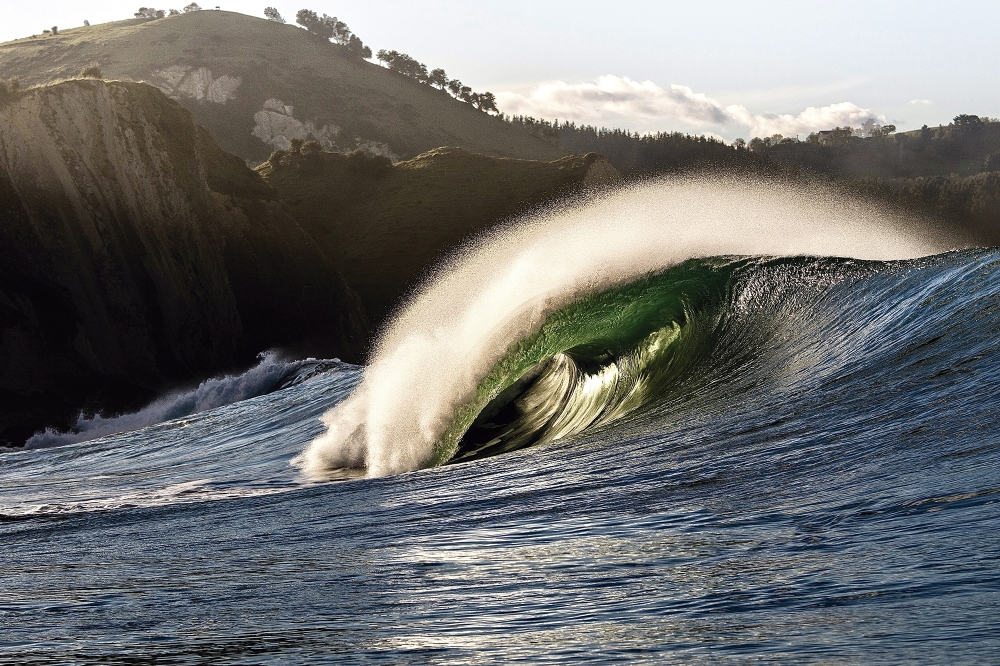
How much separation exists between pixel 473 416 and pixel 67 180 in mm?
28879

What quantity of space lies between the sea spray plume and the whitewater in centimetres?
7

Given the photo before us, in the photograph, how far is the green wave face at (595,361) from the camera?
11.1m

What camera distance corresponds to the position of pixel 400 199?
6475 centimetres

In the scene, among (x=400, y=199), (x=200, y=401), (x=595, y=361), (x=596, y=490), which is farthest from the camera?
(x=400, y=199)

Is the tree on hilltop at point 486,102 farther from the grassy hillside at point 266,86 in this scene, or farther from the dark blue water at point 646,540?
the dark blue water at point 646,540

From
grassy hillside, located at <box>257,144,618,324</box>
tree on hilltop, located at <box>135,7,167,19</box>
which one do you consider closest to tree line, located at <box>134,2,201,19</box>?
tree on hilltop, located at <box>135,7,167,19</box>

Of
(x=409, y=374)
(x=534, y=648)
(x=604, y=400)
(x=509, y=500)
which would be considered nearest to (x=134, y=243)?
(x=409, y=374)

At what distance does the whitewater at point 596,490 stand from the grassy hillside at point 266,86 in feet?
363

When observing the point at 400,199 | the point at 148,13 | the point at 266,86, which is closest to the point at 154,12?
the point at 148,13

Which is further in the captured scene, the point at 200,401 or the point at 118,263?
the point at 118,263

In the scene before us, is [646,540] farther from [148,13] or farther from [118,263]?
[148,13]

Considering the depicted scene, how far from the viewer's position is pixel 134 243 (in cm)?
3734

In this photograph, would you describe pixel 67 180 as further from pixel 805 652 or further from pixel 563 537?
pixel 805 652

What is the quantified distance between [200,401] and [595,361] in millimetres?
18169
